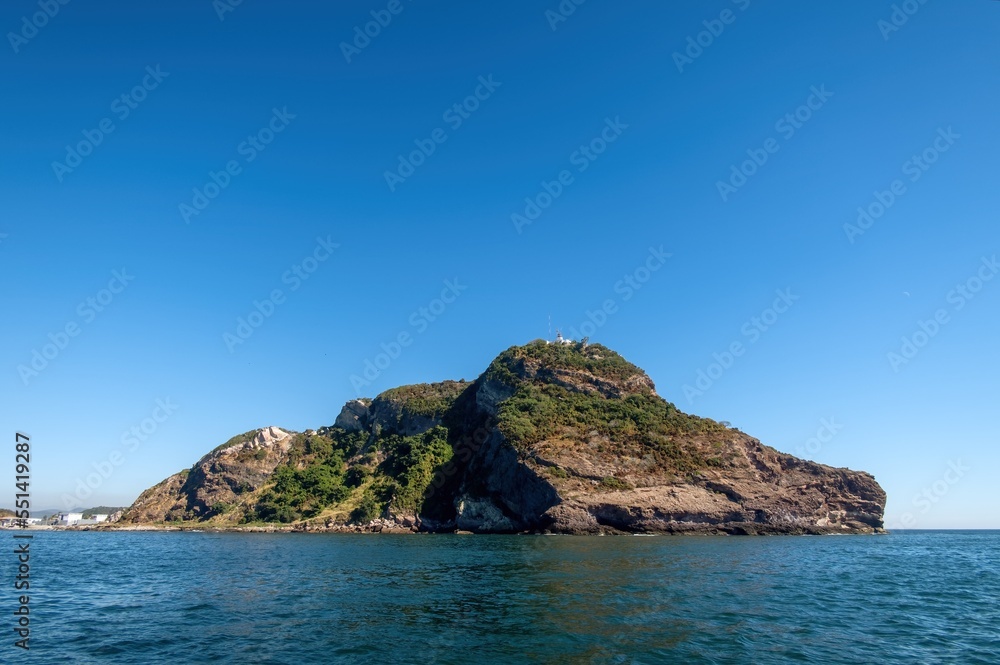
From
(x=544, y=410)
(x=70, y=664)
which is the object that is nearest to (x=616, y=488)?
(x=544, y=410)

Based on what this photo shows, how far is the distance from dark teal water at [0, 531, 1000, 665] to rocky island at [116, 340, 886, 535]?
174ft

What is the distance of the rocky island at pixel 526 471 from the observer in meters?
95.6

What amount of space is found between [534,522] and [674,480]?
26627 mm

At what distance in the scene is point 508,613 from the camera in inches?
925

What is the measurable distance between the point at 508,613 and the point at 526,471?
244 feet

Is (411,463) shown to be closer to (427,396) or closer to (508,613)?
(427,396)

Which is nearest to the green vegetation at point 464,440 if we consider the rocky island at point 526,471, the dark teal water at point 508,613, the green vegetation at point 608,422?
the green vegetation at point 608,422

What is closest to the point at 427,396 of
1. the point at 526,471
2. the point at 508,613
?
the point at 526,471

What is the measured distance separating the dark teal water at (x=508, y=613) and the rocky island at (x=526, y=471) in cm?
5317

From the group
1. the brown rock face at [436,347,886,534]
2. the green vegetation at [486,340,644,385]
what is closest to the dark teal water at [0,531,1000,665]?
the brown rock face at [436,347,886,534]

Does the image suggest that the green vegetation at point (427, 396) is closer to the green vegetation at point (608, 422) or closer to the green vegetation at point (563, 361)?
the green vegetation at point (563, 361)

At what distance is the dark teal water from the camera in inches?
706

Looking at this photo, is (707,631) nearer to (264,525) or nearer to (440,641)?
(440,641)

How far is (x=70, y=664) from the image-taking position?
1644cm
